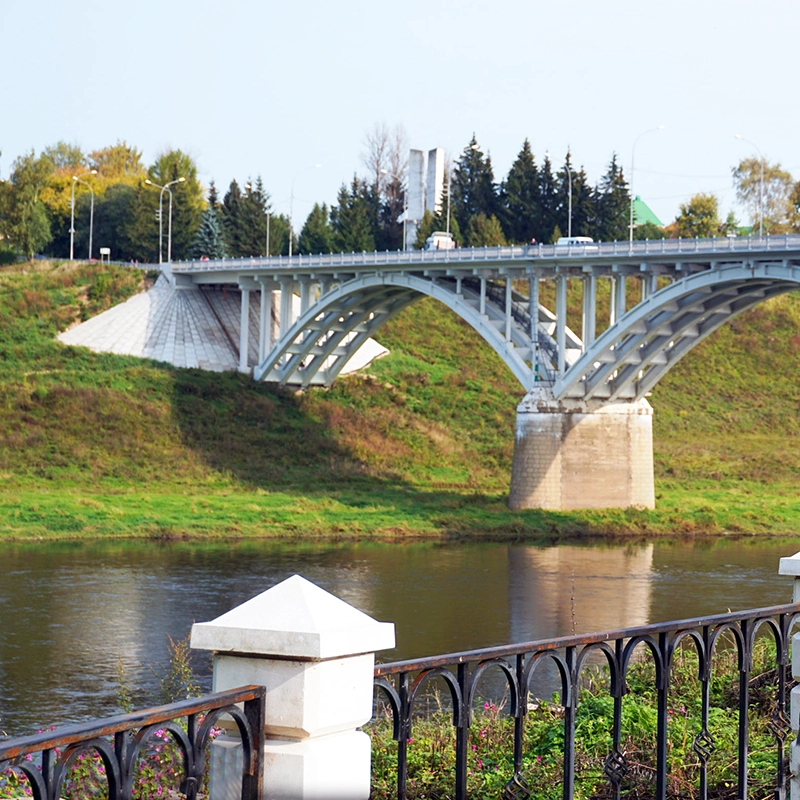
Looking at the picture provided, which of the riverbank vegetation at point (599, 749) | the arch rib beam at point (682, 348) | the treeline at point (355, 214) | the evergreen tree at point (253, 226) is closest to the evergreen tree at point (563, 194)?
the treeline at point (355, 214)

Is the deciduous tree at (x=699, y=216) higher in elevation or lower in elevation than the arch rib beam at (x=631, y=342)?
higher

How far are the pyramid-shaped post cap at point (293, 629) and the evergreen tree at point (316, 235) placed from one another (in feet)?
237

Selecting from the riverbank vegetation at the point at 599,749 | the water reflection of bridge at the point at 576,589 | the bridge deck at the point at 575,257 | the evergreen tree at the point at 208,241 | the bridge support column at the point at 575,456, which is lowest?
the water reflection of bridge at the point at 576,589

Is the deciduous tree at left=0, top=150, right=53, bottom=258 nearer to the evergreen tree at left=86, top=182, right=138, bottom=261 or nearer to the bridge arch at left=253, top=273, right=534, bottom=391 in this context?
the evergreen tree at left=86, top=182, right=138, bottom=261

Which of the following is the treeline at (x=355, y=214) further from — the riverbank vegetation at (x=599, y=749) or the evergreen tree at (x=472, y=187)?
the riverbank vegetation at (x=599, y=749)

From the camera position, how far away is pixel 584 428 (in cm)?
4216

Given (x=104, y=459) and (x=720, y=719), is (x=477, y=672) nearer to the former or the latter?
(x=720, y=719)

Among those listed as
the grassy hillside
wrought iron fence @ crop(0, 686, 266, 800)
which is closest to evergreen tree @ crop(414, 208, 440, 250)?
the grassy hillside

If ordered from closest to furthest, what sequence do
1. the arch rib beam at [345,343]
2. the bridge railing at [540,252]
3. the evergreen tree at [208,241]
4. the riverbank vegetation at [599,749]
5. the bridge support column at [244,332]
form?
the riverbank vegetation at [599,749] < the bridge railing at [540,252] < the arch rib beam at [345,343] < the bridge support column at [244,332] < the evergreen tree at [208,241]

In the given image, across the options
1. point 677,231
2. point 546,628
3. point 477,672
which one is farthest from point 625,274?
point 677,231

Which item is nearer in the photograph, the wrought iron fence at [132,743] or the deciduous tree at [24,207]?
the wrought iron fence at [132,743]

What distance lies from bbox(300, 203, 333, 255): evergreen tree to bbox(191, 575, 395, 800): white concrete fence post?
7209 cm

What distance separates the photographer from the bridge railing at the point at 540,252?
34.9 m

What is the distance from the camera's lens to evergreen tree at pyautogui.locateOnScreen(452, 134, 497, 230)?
82.1 meters
